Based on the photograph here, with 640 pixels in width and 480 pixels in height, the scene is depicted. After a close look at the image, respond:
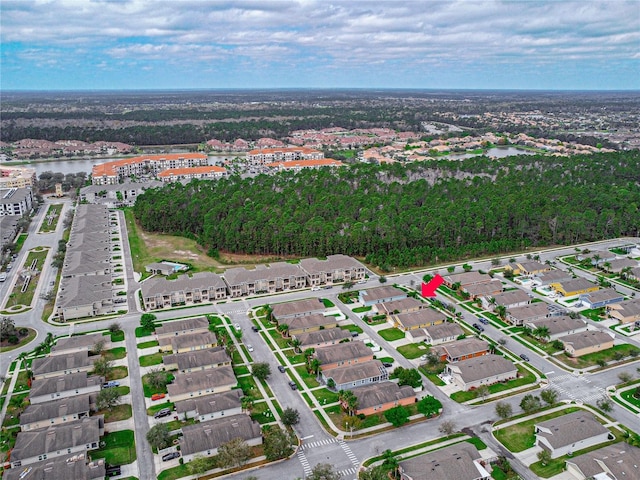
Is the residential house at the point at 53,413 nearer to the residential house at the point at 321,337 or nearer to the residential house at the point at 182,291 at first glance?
the residential house at the point at 182,291

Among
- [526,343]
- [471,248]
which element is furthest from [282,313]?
[471,248]

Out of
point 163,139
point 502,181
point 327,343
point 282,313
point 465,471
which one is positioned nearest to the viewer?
point 465,471

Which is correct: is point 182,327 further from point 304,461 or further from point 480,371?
point 480,371

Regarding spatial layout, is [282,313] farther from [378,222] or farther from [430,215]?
[430,215]

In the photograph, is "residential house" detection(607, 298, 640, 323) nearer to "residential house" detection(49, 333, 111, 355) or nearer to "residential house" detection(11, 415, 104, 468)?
"residential house" detection(11, 415, 104, 468)

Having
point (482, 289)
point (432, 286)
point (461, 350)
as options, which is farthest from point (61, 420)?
point (482, 289)

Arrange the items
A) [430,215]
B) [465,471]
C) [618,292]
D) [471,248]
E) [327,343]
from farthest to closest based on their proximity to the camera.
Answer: [430,215] < [471,248] < [618,292] < [327,343] < [465,471]

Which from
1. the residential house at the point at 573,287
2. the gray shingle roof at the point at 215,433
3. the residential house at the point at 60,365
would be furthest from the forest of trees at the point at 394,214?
the gray shingle roof at the point at 215,433
